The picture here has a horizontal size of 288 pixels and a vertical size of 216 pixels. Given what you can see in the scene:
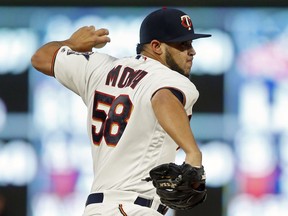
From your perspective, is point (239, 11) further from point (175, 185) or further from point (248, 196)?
point (175, 185)

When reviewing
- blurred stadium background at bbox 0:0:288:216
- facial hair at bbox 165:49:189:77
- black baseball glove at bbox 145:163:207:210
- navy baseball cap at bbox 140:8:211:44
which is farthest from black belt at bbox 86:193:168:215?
blurred stadium background at bbox 0:0:288:216

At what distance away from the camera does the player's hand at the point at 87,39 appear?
673 cm

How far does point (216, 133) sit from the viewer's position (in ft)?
36.2

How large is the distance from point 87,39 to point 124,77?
1.92 feet

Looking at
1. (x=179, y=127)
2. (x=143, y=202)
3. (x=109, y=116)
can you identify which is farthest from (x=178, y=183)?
(x=109, y=116)

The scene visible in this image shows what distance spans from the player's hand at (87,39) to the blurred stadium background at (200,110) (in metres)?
4.30

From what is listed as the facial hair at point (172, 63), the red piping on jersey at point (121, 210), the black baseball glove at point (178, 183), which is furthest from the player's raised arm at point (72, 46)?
the black baseball glove at point (178, 183)

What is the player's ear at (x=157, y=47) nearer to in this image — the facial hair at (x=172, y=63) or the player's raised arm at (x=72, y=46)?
the facial hair at (x=172, y=63)

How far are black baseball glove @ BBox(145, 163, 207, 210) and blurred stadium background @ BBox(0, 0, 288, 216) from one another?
16.7 ft

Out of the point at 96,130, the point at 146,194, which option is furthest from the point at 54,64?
the point at 146,194

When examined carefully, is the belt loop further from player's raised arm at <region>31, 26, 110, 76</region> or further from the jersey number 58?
player's raised arm at <region>31, 26, 110, 76</region>

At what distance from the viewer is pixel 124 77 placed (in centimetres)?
625

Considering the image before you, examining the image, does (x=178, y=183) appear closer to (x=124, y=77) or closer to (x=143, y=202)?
(x=143, y=202)

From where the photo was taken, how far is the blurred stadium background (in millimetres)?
11078
